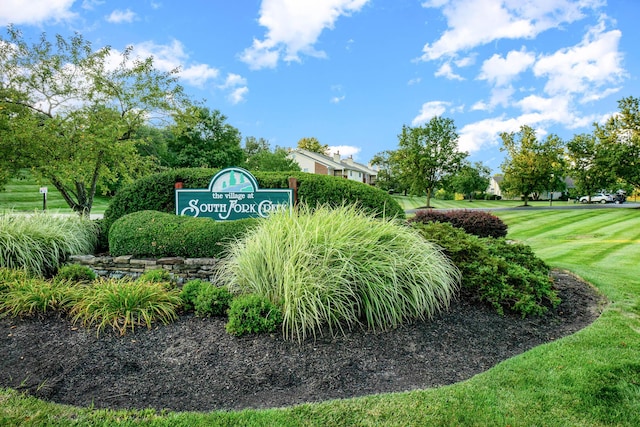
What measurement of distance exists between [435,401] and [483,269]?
224 centimetres

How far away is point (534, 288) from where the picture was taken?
442 cm

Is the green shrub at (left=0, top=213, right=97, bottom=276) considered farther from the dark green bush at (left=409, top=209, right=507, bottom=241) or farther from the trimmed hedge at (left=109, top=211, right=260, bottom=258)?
the dark green bush at (left=409, top=209, right=507, bottom=241)

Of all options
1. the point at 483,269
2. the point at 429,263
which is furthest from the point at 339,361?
the point at 483,269

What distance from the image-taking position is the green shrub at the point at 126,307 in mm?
3688

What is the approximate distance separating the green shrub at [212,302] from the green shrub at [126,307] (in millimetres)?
254

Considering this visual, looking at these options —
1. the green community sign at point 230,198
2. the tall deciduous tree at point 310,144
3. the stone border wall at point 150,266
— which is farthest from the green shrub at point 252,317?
the tall deciduous tree at point 310,144

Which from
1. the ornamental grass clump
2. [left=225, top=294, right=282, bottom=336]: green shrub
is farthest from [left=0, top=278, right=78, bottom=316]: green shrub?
[left=225, top=294, right=282, bottom=336]: green shrub

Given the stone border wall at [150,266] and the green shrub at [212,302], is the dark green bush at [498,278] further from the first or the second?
the stone border wall at [150,266]

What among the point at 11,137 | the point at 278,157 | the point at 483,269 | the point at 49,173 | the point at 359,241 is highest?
the point at 278,157

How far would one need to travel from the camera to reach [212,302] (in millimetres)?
3832

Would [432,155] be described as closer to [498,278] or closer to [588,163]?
[588,163]

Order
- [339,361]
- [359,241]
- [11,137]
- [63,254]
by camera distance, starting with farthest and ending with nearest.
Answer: [11,137]
[63,254]
[359,241]
[339,361]

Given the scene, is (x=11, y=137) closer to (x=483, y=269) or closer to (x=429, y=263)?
(x=429, y=263)

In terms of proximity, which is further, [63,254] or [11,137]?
[11,137]
